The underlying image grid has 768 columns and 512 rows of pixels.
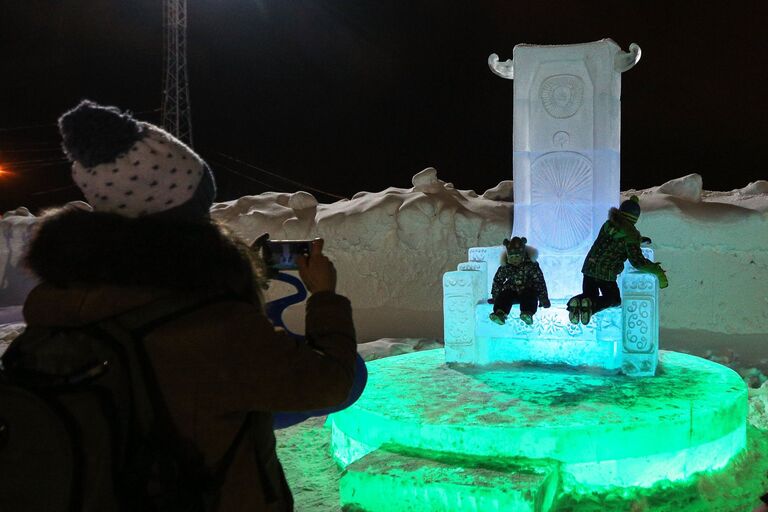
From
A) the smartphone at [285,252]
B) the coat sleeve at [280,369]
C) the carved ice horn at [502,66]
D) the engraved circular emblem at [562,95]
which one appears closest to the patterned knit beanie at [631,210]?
the engraved circular emblem at [562,95]

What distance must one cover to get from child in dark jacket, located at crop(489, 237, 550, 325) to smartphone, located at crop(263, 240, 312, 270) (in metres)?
3.16

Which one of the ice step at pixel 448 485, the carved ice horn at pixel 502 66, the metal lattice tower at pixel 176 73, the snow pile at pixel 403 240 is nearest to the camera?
the ice step at pixel 448 485

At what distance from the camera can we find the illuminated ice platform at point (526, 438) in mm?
2629

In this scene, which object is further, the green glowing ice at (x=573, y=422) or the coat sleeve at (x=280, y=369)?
the green glowing ice at (x=573, y=422)

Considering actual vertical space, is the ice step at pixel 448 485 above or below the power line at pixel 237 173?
below

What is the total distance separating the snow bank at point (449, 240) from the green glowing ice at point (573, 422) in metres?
5.13

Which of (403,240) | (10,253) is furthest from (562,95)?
(10,253)

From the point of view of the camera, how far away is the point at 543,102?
482cm

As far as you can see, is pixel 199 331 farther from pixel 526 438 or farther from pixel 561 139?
pixel 561 139

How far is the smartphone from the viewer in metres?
1.35

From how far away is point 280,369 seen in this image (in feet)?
3.38

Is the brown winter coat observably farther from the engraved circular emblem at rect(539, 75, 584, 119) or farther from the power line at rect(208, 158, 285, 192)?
the power line at rect(208, 158, 285, 192)

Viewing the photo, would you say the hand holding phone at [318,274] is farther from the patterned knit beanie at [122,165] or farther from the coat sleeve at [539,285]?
the coat sleeve at [539,285]

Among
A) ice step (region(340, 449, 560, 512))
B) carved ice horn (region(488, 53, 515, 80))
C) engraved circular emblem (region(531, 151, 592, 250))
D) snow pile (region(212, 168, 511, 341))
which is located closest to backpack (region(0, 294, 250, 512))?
ice step (region(340, 449, 560, 512))
